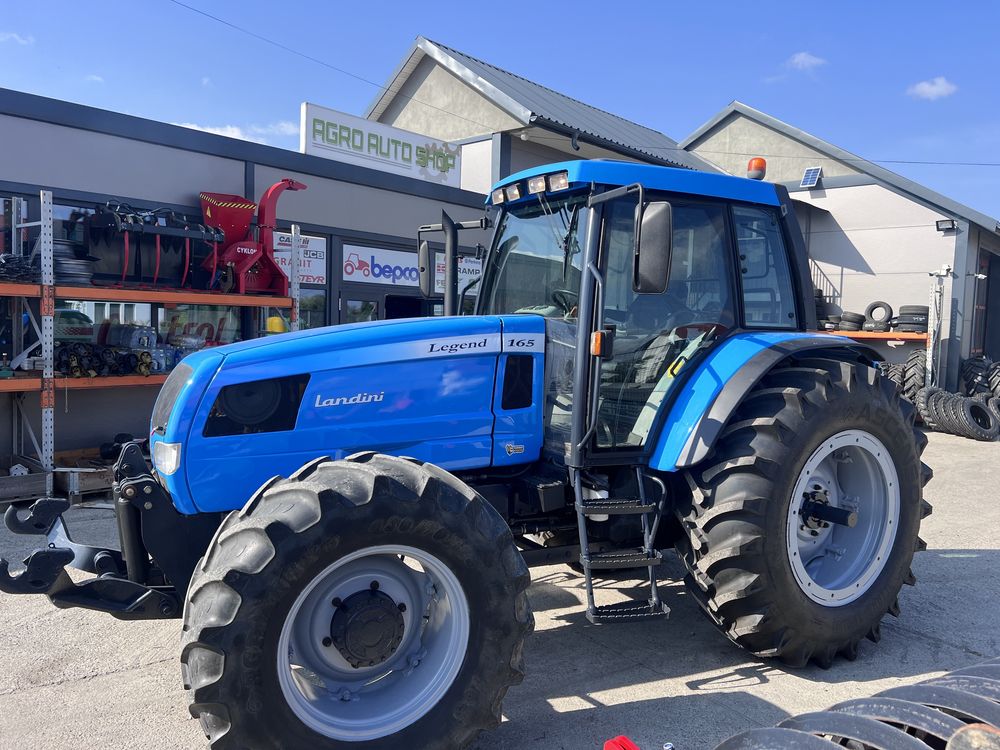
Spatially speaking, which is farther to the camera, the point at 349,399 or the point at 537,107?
the point at 537,107

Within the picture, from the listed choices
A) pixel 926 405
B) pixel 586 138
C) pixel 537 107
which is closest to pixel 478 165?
pixel 537 107

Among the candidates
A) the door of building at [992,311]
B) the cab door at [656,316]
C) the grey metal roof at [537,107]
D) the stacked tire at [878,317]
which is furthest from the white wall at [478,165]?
the door of building at [992,311]

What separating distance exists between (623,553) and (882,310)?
14.1m

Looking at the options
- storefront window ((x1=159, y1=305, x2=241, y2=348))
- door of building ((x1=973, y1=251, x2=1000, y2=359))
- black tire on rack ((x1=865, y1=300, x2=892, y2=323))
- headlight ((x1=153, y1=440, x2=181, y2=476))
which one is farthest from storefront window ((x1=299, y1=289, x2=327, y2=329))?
door of building ((x1=973, y1=251, x2=1000, y2=359))

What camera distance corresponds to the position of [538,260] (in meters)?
3.91

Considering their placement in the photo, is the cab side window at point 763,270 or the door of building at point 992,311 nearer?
the cab side window at point 763,270

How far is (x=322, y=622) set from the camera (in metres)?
2.71

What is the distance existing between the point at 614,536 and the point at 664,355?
3.03 ft

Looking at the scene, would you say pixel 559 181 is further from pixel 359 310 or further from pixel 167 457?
pixel 359 310

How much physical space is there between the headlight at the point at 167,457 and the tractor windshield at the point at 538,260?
1.80 m

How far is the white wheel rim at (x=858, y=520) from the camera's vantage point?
12.4 feet

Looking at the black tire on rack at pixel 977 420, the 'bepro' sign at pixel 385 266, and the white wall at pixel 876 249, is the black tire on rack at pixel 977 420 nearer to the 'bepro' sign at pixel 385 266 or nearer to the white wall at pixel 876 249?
the white wall at pixel 876 249

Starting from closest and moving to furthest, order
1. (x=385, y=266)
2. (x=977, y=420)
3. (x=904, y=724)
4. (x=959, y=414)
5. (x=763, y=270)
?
(x=904, y=724)
(x=763, y=270)
(x=385, y=266)
(x=959, y=414)
(x=977, y=420)

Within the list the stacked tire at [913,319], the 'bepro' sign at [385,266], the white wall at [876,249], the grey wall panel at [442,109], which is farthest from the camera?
the grey wall panel at [442,109]
